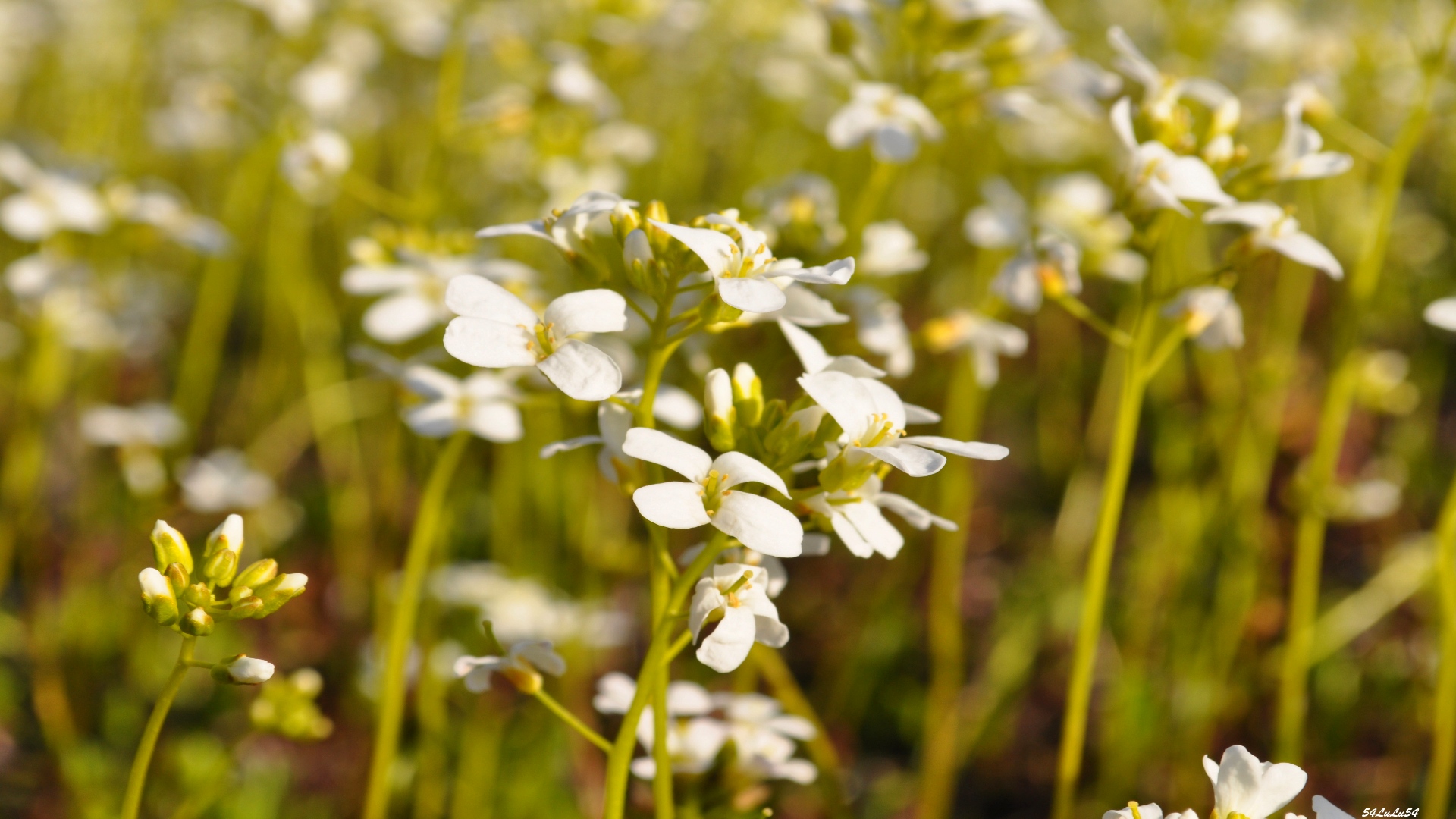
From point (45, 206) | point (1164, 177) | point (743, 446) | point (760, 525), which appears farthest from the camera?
point (45, 206)

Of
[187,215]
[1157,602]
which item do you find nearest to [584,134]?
[187,215]

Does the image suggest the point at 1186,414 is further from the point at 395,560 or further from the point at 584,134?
the point at 395,560

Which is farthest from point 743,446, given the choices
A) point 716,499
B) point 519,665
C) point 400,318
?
point 400,318

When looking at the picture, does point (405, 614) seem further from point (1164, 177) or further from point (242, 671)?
point (1164, 177)

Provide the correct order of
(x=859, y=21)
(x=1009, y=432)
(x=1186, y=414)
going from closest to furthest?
(x=859, y=21) < (x=1186, y=414) < (x=1009, y=432)

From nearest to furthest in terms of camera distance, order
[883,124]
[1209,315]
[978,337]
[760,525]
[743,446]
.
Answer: [760,525] < [743,446] < [1209,315] < [883,124] < [978,337]

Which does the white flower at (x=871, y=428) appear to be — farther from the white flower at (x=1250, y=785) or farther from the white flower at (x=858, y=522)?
the white flower at (x=1250, y=785)

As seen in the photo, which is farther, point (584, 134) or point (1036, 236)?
point (584, 134)
